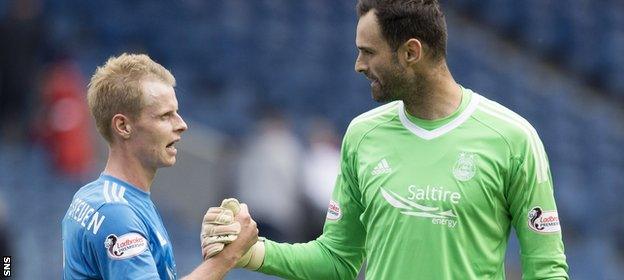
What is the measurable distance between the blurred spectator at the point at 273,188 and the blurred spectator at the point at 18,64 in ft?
7.53

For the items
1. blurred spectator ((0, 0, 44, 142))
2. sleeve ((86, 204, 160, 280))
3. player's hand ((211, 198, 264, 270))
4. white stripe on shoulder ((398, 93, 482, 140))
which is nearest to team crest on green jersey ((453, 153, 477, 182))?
white stripe on shoulder ((398, 93, 482, 140))

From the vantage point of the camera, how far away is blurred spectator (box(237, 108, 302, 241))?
12281mm

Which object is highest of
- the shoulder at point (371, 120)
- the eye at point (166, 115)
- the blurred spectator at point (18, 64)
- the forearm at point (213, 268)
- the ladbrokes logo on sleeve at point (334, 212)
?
the blurred spectator at point (18, 64)

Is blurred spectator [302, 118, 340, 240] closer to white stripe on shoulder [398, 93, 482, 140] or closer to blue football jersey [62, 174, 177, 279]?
white stripe on shoulder [398, 93, 482, 140]

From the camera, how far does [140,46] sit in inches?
582

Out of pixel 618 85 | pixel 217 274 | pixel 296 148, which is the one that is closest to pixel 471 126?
pixel 217 274

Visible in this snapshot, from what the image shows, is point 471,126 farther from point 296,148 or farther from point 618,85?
point 618,85

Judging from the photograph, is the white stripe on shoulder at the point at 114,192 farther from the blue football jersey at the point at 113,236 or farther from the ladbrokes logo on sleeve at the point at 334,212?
the ladbrokes logo on sleeve at the point at 334,212

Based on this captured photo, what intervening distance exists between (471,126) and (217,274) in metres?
1.09

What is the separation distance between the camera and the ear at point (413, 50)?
494cm

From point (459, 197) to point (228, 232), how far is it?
85 centimetres

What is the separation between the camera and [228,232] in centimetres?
487

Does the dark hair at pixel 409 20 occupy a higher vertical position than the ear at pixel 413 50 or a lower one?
higher

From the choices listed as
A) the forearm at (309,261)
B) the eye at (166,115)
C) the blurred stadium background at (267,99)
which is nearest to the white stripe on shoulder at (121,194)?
the eye at (166,115)
